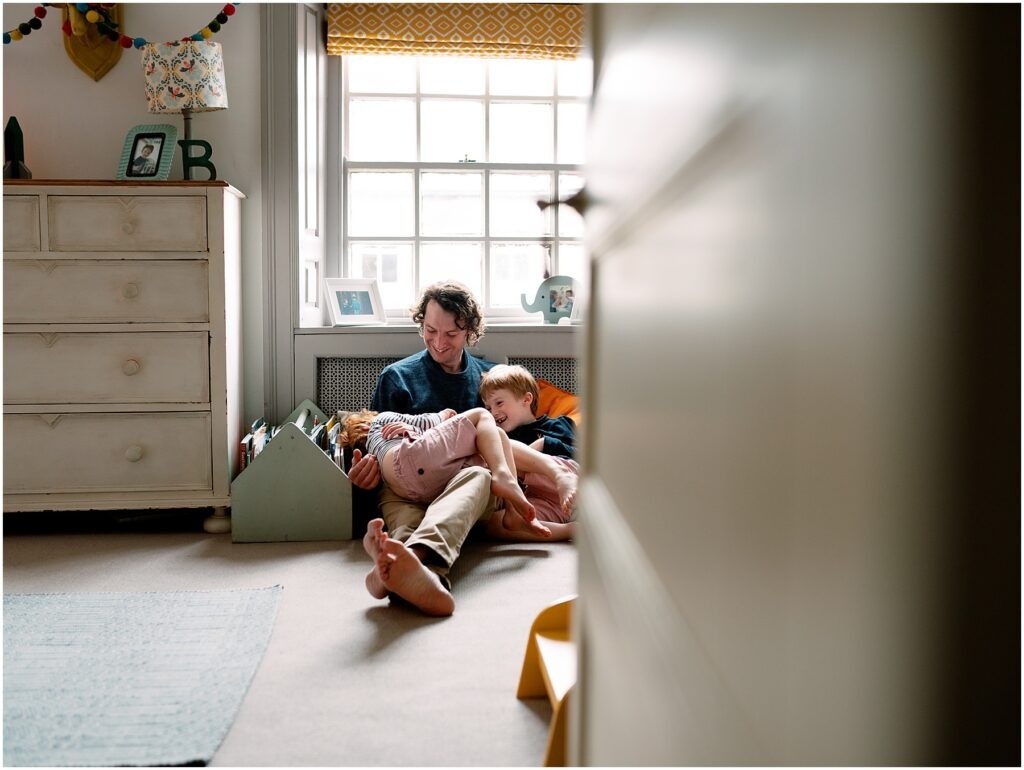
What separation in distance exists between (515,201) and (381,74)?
28.9 inches

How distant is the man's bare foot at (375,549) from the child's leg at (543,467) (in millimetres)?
818

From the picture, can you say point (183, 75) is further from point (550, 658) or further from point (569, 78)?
point (550, 658)

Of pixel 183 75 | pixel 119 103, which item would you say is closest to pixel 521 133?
pixel 183 75

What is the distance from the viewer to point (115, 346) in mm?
3008

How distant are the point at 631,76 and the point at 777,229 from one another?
13.0 inches

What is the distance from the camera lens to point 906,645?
28cm

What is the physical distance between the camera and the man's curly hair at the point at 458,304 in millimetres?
3146

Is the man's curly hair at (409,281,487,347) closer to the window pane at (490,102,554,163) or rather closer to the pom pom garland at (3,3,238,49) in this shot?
the window pane at (490,102,554,163)

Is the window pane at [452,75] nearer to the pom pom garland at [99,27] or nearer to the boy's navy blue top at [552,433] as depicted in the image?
the pom pom garland at [99,27]

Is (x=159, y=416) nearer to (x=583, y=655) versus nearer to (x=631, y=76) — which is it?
(x=583, y=655)

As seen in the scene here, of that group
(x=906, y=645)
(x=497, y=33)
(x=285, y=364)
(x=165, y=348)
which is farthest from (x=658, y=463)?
(x=497, y=33)

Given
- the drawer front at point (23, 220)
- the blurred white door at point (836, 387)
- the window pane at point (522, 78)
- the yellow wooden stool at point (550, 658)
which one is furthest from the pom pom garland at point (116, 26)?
the blurred white door at point (836, 387)

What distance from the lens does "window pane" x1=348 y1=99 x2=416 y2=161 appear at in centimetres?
385

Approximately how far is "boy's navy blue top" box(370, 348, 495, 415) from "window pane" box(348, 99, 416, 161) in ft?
3.44
